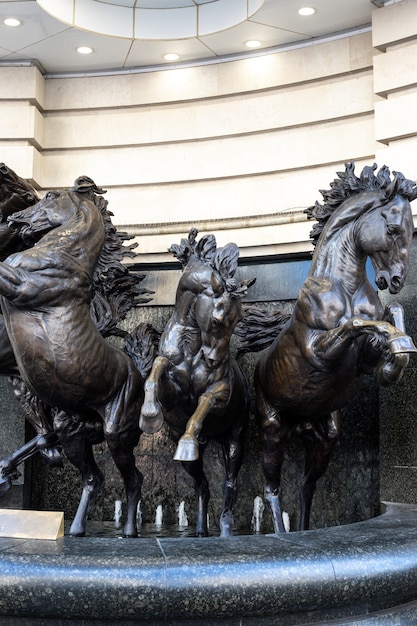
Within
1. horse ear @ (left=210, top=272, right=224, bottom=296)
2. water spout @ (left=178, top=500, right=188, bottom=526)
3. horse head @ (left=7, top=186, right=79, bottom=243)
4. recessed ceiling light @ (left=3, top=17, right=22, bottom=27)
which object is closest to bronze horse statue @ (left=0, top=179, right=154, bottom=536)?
horse head @ (left=7, top=186, right=79, bottom=243)

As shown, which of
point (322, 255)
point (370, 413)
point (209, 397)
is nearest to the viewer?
point (209, 397)

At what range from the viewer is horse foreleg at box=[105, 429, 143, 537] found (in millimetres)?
5812

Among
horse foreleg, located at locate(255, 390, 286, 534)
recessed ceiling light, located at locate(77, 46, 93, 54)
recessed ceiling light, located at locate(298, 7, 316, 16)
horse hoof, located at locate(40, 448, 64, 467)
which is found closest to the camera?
horse foreleg, located at locate(255, 390, 286, 534)

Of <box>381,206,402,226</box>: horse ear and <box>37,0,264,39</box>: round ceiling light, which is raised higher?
<box>37,0,264,39</box>: round ceiling light

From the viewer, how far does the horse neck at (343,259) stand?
5.76 meters

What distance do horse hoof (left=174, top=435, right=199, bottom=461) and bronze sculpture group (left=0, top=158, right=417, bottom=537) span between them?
2cm

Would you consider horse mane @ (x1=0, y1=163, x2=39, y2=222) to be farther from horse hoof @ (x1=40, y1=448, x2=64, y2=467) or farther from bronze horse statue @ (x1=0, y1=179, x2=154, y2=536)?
horse hoof @ (x1=40, y1=448, x2=64, y2=467)

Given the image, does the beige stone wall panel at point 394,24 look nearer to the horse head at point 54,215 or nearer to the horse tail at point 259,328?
the horse tail at point 259,328

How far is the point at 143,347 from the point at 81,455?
113 centimetres

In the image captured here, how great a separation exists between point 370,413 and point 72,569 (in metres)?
4.38

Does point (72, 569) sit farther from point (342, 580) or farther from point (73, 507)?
point (73, 507)

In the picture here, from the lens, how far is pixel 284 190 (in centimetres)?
977

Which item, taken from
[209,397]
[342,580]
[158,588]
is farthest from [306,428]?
[158,588]

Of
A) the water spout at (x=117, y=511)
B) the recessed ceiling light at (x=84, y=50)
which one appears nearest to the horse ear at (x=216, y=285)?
the water spout at (x=117, y=511)
